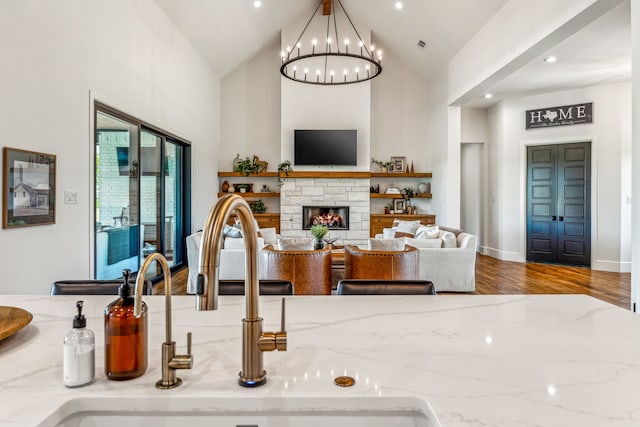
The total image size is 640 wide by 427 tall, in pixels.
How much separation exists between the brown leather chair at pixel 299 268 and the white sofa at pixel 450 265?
4.79 feet

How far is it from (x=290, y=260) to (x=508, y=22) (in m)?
3.79

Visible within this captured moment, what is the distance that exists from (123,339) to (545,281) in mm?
6255

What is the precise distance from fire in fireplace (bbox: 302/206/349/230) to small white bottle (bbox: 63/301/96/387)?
730 cm

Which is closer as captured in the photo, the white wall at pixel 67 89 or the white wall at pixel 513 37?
the white wall at pixel 67 89

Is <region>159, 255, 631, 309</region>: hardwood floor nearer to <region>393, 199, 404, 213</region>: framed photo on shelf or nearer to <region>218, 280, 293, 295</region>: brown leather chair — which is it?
<region>393, 199, 404, 213</region>: framed photo on shelf

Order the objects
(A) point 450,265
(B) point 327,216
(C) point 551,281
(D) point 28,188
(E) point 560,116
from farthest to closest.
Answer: (B) point 327,216 → (E) point 560,116 → (C) point 551,281 → (A) point 450,265 → (D) point 28,188

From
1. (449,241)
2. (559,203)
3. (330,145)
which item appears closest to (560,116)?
(559,203)

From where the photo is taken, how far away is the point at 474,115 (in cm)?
856

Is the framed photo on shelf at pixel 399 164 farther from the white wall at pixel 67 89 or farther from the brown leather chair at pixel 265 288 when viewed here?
the brown leather chair at pixel 265 288

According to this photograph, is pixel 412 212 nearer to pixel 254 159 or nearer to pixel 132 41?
pixel 254 159

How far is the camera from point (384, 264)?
4.16 meters

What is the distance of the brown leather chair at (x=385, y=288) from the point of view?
1697mm

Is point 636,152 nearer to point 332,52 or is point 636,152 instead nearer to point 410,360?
point 410,360

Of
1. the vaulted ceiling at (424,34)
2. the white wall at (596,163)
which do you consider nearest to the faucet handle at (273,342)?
the vaulted ceiling at (424,34)
